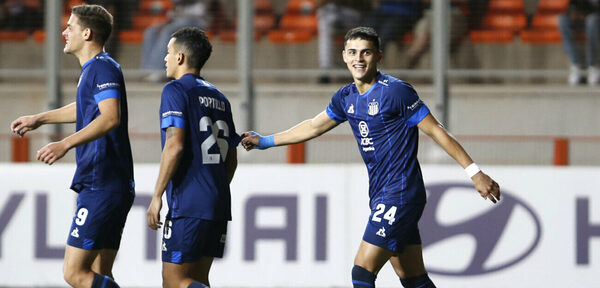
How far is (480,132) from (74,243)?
6.01m

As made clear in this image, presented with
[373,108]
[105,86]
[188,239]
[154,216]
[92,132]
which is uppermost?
[105,86]

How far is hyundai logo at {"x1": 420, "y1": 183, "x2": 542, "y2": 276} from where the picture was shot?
8148 mm

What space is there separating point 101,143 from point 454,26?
19.9 ft

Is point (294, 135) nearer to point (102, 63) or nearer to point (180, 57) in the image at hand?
point (180, 57)

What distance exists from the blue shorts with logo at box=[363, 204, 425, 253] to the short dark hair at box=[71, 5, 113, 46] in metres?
1.98

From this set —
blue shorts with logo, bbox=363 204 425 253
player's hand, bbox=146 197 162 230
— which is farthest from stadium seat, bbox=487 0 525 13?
player's hand, bbox=146 197 162 230

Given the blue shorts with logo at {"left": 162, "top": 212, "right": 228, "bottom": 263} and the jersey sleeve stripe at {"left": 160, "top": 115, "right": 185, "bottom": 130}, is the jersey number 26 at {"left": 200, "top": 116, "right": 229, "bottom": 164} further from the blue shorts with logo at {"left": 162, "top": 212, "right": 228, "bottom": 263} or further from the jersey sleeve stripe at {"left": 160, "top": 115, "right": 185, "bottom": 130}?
the blue shorts with logo at {"left": 162, "top": 212, "right": 228, "bottom": 263}

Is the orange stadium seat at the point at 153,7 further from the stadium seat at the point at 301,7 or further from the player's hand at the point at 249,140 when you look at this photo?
the player's hand at the point at 249,140

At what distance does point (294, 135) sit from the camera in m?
6.40

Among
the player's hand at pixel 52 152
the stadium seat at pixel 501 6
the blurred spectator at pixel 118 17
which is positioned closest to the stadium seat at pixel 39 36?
the blurred spectator at pixel 118 17

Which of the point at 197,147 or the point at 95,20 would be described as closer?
the point at 197,147

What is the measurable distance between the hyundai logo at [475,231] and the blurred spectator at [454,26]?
287cm

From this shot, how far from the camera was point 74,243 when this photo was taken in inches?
220

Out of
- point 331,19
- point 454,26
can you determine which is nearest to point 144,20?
point 331,19
